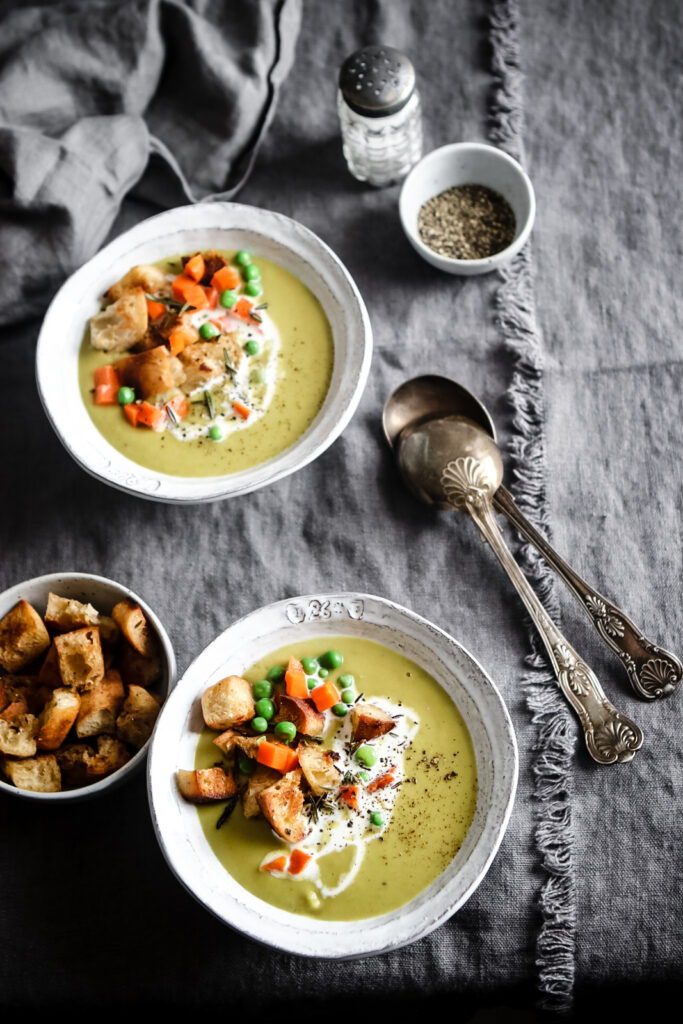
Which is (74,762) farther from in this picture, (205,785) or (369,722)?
(369,722)

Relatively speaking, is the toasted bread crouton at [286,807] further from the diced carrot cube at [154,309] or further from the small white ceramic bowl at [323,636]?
the diced carrot cube at [154,309]

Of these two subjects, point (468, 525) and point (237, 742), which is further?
point (468, 525)

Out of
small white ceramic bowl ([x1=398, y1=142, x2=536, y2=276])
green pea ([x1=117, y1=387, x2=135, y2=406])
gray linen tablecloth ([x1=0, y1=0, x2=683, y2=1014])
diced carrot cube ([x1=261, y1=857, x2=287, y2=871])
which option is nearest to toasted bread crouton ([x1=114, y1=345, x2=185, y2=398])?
green pea ([x1=117, y1=387, x2=135, y2=406])

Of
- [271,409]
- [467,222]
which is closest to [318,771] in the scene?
[271,409]

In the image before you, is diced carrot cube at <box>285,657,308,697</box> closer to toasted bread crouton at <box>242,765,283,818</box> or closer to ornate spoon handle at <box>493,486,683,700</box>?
toasted bread crouton at <box>242,765,283,818</box>

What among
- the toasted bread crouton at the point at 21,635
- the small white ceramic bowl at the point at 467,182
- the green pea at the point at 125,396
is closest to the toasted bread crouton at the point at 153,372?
the green pea at the point at 125,396

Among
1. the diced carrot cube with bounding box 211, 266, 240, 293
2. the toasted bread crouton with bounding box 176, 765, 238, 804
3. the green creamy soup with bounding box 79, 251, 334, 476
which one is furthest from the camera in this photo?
the diced carrot cube with bounding box 211, 266, 240, 293
